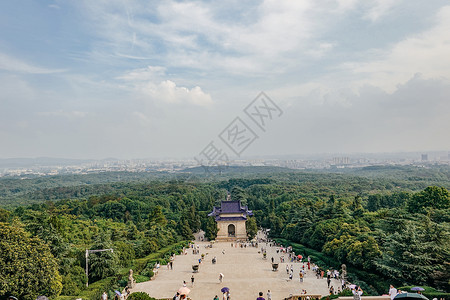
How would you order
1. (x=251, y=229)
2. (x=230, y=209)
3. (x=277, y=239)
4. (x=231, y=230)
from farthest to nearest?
(x=231, y=230), (x=230, y=209), (x=251, y=229), (x=277, y=239)

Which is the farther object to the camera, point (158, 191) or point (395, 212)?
point (158, 191)

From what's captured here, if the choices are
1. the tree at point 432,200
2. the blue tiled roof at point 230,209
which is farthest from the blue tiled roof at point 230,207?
the tree at point 432,200

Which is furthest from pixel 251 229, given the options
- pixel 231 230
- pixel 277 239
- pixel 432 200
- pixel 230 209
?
pixel 432 200

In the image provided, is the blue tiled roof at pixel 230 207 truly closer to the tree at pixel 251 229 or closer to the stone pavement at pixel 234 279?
the tree at pixel 251 229

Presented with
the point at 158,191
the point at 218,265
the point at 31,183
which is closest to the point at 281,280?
the point at 218,265

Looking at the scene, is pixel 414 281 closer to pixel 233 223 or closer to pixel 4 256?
pixel 4 256

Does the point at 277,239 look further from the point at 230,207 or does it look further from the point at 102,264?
the point at 102,264

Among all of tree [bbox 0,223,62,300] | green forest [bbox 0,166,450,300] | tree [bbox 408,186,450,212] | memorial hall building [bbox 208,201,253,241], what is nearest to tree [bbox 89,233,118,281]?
green forest [bbox 0,166,450,300]
